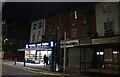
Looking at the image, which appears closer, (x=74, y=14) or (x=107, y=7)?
(x=107, y=7)

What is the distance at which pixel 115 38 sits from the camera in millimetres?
26484

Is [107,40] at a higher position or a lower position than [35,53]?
higher

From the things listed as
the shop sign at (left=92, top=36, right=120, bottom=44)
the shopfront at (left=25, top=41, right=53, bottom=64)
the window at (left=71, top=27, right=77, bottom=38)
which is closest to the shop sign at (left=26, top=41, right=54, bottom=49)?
the shopfront at (left=25, top=41, right=53, bottom=64)

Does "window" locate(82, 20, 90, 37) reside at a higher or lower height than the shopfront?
higher

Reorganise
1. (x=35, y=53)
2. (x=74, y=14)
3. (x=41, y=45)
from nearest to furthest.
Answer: (x=74, y=14), (x=41, y=45), (x=35, y=53)

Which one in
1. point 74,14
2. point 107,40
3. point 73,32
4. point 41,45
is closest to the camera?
point 107,40

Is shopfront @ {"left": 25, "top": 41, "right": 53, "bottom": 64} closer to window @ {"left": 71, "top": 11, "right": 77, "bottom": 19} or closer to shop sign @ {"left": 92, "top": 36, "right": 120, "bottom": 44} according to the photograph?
window @ {"left": 71, "top": 11, "right": 77, "bottom": 19}

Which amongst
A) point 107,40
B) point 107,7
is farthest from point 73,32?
point 107,40

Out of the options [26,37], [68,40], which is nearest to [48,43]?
[68,40]

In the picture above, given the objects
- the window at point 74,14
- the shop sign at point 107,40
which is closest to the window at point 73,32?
the window at point 74,14

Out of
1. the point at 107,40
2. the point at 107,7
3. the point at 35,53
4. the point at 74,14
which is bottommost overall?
the point at 35,53

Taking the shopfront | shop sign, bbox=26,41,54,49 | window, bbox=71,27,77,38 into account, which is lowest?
the shopfront

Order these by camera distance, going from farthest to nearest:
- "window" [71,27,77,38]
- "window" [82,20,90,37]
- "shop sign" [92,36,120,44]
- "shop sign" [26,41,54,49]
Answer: "window" [71,27,77,38], "shop sign" [26,41,54,49], "window" [82,20,90,37], "shop sign" [92,36,120,44]

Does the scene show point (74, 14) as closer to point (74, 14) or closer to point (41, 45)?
point (74, 14)
